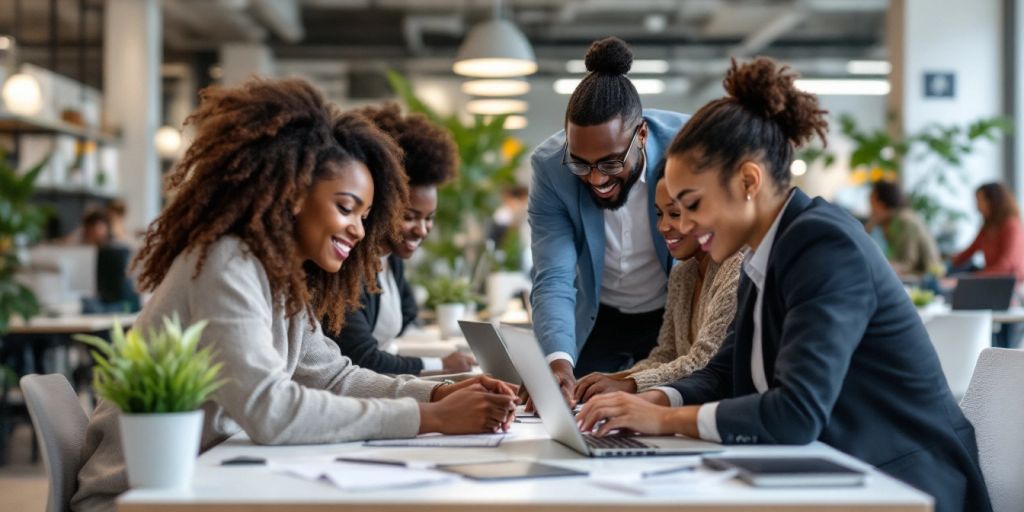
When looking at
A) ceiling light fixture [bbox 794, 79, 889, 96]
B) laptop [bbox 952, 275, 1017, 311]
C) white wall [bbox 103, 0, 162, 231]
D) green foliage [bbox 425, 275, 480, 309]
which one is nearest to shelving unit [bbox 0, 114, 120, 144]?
white wall [bbox 103, 0, 162, 231]

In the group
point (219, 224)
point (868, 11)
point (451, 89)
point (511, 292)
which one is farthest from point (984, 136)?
point (451, 89)

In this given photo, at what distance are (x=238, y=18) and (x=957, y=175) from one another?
26.9 feet

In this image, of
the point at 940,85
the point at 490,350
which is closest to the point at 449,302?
the point at 490,350

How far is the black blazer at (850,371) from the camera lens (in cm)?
186

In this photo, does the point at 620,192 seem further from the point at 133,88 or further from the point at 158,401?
the point at 133,88

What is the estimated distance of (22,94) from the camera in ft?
30.7

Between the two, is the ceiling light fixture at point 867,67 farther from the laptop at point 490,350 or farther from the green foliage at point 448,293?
the laptop at point 490,350

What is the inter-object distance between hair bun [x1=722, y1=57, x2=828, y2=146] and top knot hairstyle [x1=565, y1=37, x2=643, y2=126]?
665 millimetres

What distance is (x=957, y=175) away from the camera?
34.4 feet

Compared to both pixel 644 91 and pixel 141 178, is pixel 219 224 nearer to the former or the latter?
pixel 141 178

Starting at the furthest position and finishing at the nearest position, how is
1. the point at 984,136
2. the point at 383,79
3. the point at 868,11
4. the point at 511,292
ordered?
the point at 383,79, the point at 868,11, the point at 984,136, the point at 511,292

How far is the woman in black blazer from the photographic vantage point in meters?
1.87

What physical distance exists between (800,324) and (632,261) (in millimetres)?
1386

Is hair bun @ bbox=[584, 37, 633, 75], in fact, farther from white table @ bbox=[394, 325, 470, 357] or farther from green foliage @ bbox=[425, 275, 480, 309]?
green foliage @ bbox=[425, 275, 480, 309]
